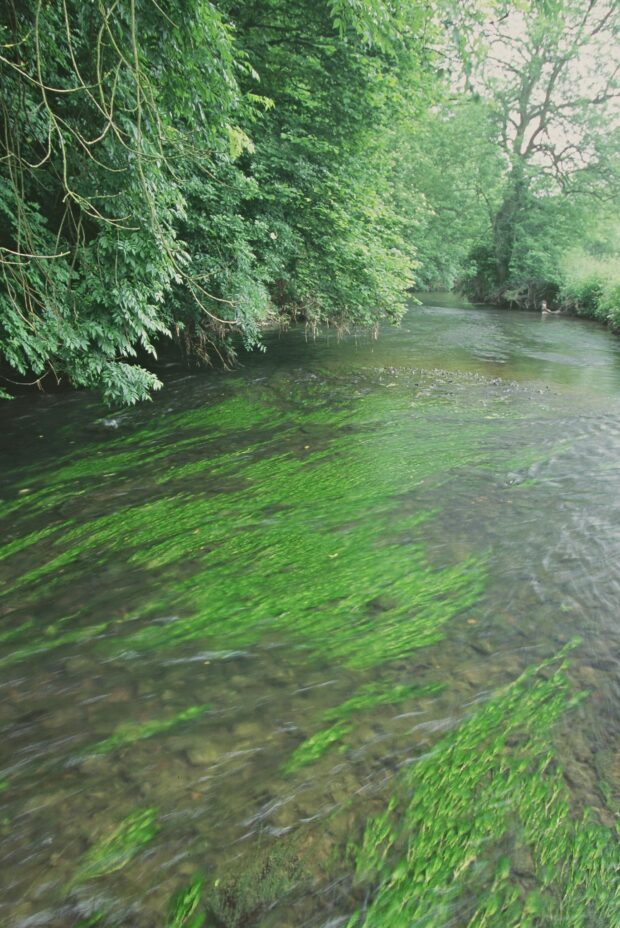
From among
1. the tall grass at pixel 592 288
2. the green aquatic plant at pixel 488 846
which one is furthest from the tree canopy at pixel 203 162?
the tall grass at pixel 592 288

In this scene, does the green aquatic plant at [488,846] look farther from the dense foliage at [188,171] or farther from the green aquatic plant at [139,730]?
the dense foliage at [188,171]

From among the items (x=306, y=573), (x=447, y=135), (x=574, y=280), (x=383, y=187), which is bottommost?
(x=306, y=573)

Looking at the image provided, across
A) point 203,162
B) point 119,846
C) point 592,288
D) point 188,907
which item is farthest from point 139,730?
point 592,288

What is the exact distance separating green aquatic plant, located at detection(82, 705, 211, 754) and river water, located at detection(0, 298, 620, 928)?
12mm

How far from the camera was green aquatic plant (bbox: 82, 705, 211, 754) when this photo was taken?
2510mm

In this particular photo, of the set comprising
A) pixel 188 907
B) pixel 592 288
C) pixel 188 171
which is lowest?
pixel 188 907

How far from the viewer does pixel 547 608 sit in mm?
3574

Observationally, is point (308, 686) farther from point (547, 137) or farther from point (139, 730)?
point (547, 137)

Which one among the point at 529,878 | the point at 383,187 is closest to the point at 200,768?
the point at 529,878

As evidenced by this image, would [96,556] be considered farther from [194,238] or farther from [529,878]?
[194,238]

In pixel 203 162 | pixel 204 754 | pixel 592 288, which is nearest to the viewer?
pixel 204 754

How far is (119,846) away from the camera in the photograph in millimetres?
2088

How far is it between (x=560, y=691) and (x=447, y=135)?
29.3 meters

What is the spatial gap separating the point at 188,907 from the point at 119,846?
0.39m
